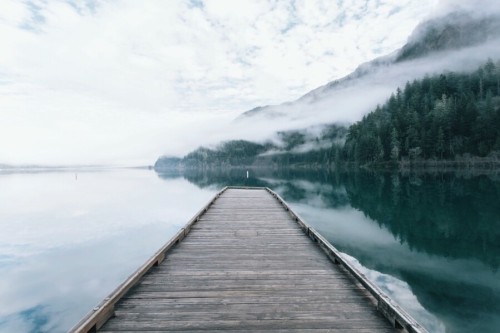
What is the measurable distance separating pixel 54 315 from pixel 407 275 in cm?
1371

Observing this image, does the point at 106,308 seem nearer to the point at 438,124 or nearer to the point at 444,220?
the point at 444,220

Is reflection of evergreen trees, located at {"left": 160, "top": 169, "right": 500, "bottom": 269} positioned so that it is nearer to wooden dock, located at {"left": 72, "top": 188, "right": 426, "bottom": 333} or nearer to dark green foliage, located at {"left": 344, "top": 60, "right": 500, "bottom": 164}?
wooden dock, located at {"left": 72, "top": 188, "right": 426, "bottom": 333}

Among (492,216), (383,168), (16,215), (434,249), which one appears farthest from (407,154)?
(16,215)

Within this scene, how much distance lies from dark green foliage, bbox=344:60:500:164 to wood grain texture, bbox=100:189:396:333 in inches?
4135

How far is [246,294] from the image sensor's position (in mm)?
6141

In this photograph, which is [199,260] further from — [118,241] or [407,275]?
[118,241]

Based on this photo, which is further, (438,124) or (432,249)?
(438,124)

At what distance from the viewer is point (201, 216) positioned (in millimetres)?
15516

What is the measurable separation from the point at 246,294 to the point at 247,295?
0.05 m

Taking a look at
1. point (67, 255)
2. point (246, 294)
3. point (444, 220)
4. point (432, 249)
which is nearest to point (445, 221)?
point (444, 220)

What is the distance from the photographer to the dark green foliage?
9338 cm

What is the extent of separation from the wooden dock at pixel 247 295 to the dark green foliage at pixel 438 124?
344 feet

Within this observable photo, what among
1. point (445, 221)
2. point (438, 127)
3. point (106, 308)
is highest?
point (438, 127)

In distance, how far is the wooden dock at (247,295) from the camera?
194 inches
